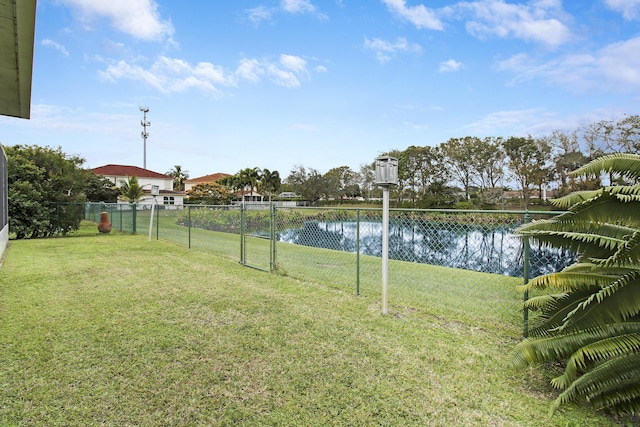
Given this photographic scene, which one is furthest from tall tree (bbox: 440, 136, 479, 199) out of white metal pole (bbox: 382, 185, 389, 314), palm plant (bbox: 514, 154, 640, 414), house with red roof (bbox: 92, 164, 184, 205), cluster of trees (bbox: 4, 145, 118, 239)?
house with red roof (bbox: 92, 164, 184, 205)

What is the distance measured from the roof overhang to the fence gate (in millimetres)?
4247

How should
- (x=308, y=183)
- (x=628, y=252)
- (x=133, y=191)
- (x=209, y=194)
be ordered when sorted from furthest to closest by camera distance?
(x=308, y=183) → (x=209, y=194) → (x=133, y=191) → (x=628, y=252)

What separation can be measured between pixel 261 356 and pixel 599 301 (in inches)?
104

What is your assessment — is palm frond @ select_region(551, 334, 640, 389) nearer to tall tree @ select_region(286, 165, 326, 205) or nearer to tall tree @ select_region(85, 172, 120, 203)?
tall tree @ select_region(85, 172, 120, 203)

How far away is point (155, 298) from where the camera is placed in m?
5.11

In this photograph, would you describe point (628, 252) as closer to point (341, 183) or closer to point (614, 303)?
point (614, 303)

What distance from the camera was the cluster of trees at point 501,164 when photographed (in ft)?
77.9

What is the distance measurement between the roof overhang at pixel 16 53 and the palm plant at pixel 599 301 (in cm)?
439

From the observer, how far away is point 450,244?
5223mm

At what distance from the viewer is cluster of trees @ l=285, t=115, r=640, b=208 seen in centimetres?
2375

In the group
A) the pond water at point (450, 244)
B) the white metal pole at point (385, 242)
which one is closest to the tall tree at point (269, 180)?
the pond water at point (450, 244)

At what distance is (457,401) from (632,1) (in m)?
13.5

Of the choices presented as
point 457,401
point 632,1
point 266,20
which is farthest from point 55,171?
point 632,1

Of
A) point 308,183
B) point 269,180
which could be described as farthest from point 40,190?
point 308,183
